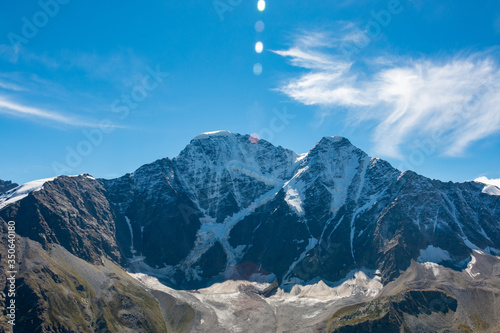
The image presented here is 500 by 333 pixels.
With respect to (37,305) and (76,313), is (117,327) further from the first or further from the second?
(37,305)

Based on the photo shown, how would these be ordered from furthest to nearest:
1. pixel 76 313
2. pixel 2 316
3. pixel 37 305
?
pixel 76 313 → pixel 37 305 → pixel 2 316

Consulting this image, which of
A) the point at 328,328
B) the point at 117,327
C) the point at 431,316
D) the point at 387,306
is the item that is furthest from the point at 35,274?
the point at 431,316

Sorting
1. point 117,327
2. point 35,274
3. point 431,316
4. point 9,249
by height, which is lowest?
point 117,327

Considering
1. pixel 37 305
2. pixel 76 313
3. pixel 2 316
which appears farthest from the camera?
pixel 76 313

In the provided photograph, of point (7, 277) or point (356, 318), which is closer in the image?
point (7, 277)

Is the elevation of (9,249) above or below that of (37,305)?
above

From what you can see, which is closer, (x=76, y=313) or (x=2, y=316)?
(x=2, y=316)

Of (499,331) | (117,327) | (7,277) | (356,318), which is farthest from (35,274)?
(499,331)

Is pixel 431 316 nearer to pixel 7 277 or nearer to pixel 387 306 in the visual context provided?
pixel 387 306

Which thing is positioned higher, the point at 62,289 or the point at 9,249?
the point at 9,249

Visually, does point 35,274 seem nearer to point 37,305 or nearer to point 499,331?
point 37,305
